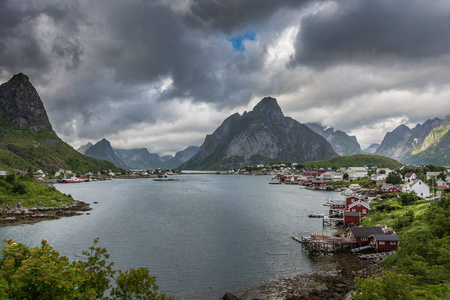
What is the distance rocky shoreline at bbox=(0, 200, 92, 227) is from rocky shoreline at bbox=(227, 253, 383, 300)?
6802cm

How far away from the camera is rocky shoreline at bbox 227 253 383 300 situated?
34.8m

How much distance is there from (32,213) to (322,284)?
8433cm

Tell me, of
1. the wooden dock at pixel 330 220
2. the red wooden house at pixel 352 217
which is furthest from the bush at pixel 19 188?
the red wooden house at pixel 352 217

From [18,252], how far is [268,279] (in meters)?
34.1

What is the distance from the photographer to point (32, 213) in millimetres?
82188

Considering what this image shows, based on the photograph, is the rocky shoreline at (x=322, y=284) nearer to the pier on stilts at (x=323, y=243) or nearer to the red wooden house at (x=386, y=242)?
the red wooden house at (x=386, y=242)

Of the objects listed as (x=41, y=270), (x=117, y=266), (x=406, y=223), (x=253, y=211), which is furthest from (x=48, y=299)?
(x=253, y=211)

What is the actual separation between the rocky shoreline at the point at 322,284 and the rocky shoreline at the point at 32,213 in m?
68.0

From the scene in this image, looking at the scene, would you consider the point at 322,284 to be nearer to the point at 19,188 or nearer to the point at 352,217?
the point at 352,217

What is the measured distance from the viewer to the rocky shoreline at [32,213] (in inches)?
2904

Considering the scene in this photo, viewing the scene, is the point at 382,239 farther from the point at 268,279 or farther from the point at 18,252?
the point at 18,252

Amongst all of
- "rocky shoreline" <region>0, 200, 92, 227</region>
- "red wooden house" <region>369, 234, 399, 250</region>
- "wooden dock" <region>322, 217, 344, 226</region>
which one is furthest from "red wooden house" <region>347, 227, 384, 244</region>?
"rocky shoreline" <region>0, 200, 92, 227</region>

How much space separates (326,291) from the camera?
1400 inches

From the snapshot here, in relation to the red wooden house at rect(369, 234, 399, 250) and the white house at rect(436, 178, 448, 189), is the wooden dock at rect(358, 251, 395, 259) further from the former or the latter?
the white house at rect(436, 178, 448, 189)
